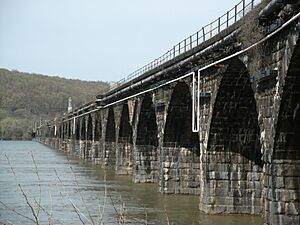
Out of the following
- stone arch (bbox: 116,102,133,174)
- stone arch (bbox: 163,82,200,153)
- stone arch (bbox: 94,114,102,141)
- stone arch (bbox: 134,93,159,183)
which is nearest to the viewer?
stone arch (bbox: 163,82,200,153)

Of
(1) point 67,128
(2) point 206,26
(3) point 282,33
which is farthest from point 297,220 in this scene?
(1) point 67,128

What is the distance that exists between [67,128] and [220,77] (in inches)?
2767

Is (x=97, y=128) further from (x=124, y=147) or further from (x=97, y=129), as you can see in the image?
(x=124, y=147)

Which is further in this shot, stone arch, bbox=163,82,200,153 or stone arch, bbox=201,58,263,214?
stone arch, bbox=163,82,200,153

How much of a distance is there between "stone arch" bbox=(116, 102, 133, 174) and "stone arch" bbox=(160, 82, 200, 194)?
13575 mm

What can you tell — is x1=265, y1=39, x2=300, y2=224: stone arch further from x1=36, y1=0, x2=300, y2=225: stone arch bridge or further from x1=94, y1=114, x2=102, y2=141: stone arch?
x1=94, y1=114, x2=102, y2=141: stone arch

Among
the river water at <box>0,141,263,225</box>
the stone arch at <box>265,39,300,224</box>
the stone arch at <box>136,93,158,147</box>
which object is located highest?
the stone arch at <box>136,93,158,147</box>

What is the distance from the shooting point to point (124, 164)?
4291 centimetres

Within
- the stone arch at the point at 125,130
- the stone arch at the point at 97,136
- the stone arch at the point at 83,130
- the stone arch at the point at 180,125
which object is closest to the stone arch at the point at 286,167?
the stone arch at the point at 180,125

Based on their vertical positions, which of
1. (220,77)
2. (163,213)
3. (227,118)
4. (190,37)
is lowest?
(163,213)

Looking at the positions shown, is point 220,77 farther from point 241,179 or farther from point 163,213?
point 163,213

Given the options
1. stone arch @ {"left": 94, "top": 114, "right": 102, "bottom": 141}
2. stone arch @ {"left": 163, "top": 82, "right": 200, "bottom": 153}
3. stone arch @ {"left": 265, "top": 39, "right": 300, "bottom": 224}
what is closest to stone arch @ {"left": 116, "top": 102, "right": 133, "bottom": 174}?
stone arch @ {"left": 94, "top": 114, "right": 102, "bottom": 141}

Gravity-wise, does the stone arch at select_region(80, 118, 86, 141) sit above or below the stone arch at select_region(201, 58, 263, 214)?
above

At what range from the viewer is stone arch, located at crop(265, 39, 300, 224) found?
15.3m
